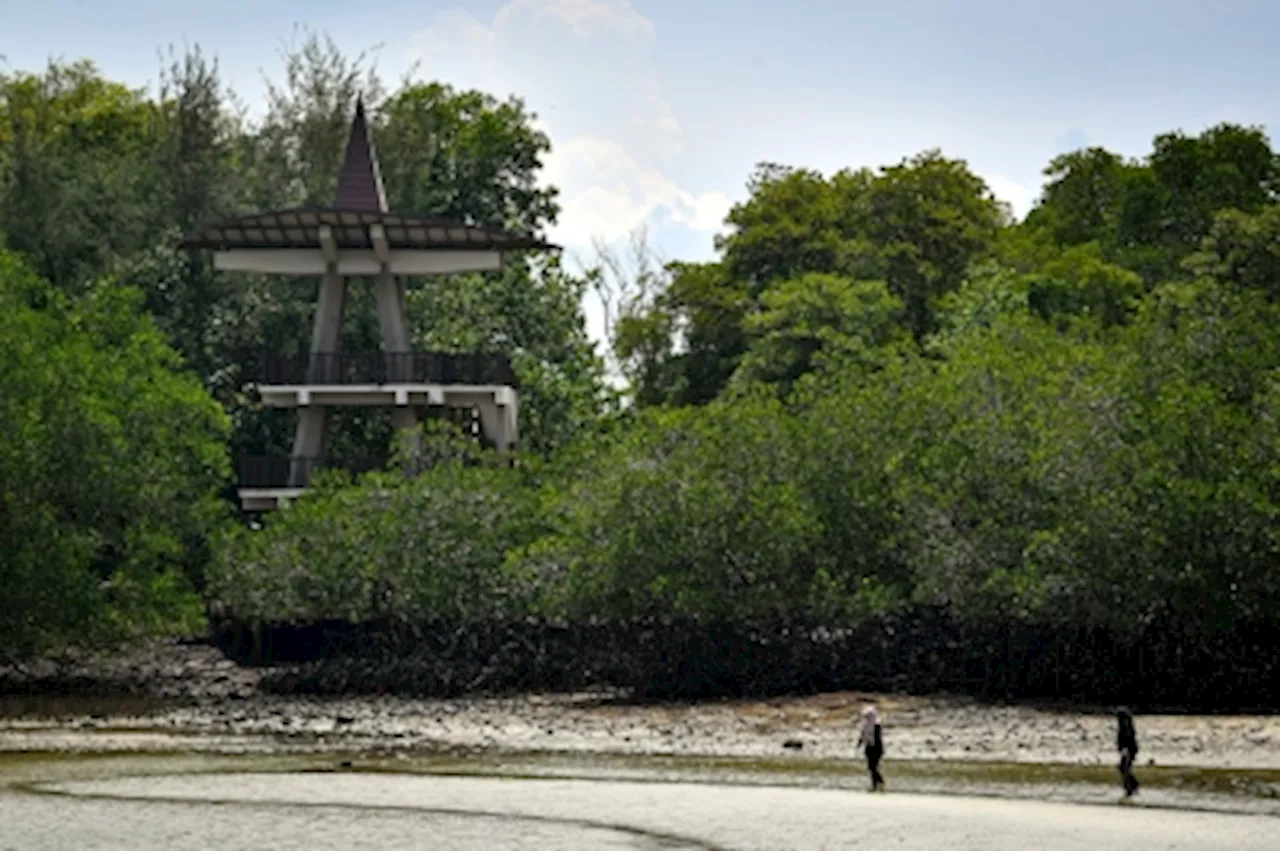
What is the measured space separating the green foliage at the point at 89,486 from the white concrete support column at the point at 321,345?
5955mm

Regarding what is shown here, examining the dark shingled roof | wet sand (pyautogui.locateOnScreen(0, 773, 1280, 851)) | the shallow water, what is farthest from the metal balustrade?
wet sand (pyautogui.locateOnScreen(0, 773, 1280, 851))

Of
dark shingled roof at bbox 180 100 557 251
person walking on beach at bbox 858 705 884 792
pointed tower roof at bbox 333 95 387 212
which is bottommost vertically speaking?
person walking on beach at bbox 858 705 884 792

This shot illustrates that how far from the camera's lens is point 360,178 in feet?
214

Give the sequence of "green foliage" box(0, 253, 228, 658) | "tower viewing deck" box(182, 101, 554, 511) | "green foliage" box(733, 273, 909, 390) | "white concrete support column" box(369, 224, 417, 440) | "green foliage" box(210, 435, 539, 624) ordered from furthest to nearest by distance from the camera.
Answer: "green foliage" box(733, 273, 909, 390) → "white concrete support column" box(369, 224, 417, 440) → "tower viewing deck" box(182, 101, 554, 511) → "green foliage" box(210, 435, 539, 624) → "green foliage" box(0, 253, 228, 658)

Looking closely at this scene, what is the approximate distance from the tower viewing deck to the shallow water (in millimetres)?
27350

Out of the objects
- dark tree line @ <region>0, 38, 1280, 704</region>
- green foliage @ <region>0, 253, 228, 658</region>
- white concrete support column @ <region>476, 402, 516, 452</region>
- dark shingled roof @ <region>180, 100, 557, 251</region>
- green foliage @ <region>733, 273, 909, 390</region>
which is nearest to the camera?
dark tree line @ <region>0, 38, 1280, 704</region>

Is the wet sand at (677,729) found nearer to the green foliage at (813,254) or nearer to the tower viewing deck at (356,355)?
the tower viewing deck at (356,355)

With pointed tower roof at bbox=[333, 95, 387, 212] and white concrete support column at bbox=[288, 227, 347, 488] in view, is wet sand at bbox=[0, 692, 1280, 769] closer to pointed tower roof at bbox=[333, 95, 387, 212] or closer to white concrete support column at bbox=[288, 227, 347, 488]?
white concrete support column at bbox=[288, 227, 347, 488]

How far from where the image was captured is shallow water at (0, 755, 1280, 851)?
89.2 feet

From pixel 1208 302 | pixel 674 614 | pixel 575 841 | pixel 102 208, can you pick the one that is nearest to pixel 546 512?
pixel 674 614

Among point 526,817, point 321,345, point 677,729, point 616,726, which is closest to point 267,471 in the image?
point 321,345

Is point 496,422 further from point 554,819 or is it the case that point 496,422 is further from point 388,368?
point 554,819

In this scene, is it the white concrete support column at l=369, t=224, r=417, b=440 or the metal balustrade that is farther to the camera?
the metal balustrade

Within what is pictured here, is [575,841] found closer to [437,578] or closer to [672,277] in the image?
[437,578]
